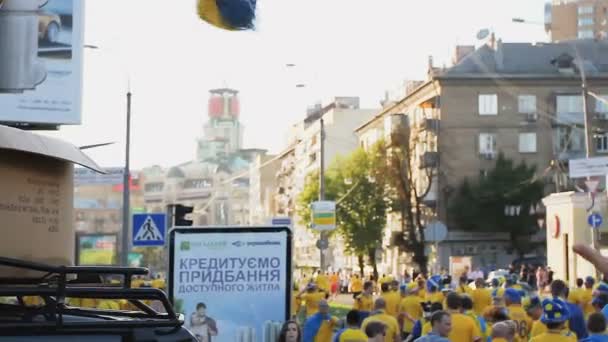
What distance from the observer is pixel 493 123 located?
85.1 metres

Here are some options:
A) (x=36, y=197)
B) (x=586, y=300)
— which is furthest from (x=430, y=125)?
(x=36, y=197)

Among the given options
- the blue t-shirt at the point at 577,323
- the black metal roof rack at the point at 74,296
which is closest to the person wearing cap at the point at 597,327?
the blue t-shirt at the point at 577,323

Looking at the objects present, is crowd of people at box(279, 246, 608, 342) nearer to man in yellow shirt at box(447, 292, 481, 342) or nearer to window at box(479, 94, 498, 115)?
man in yellow shirt at box(447, 292, 481, 342)

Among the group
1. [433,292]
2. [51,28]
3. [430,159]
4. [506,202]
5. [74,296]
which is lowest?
[433,292]

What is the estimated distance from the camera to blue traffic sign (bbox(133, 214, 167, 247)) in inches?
1032

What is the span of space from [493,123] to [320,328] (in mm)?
69284

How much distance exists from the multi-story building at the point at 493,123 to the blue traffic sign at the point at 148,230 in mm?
58211

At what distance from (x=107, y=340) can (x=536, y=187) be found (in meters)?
79.0

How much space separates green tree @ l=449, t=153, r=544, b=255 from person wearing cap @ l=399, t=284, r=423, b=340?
57953mm

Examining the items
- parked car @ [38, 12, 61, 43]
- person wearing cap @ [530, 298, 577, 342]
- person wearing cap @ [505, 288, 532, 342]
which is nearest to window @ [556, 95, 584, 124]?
parked car @ [38, 12, 61, 43]

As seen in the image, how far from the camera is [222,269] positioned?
15.2 metres

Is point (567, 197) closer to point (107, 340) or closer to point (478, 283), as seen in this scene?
point (478, 283)

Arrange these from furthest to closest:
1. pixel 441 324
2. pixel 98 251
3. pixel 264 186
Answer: pixel 264 186 → pixel 98 251 → pixel 441 324

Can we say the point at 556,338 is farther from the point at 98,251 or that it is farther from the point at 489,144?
the point at 489,144
